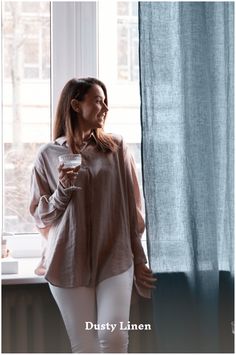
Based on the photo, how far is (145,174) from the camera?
1814mm

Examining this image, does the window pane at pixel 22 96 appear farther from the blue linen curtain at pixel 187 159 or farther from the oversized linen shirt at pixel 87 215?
the blue linen curtain at pixel 187 159

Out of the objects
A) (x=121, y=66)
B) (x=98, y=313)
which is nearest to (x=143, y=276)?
(x=98, y=313)

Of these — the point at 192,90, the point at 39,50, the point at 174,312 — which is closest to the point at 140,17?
the point at 192,90

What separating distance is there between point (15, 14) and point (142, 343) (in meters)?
1.28

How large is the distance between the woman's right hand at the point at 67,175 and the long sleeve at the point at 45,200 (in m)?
0.02

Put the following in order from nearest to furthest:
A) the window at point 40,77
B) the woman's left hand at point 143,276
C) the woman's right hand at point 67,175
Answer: the woman's right hand at point 67,175 → the woman's left hand at point 143,276 → the window at point 40,77

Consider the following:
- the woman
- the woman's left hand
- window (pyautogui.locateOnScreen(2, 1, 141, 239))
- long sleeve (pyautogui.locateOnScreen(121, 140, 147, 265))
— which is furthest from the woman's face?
the woman's left hand

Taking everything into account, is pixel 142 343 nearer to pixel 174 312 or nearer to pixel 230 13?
pixel 174 312

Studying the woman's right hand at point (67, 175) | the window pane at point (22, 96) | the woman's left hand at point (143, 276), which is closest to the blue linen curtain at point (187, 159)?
the woman's left hand at point (143, 276)

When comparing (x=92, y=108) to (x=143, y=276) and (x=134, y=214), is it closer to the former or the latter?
(x=134, y=214)

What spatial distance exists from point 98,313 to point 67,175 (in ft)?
1.45

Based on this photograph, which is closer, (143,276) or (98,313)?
(98,313)

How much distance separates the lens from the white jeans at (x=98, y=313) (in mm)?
1695

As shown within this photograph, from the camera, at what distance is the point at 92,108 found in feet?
5.77
